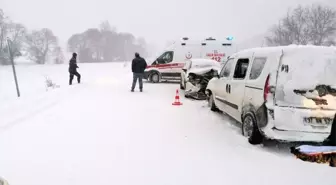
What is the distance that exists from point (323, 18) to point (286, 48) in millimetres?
69234

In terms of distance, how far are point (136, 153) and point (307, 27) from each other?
69.2 meters

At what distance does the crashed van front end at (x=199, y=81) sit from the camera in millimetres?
10242

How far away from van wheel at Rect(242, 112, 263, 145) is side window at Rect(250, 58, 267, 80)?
749 mm

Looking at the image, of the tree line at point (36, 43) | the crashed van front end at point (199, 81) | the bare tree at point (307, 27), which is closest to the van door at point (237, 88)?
the crashed van front end at point (199, 81)

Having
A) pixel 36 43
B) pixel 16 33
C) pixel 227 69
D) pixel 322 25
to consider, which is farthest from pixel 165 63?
pixel 36 43

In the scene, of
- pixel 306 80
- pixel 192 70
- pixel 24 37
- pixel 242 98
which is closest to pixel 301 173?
pixel 306 80

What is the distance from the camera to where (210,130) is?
6195 millimetres

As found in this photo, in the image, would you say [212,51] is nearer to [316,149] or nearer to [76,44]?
[316,149]

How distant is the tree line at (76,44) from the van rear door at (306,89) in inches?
2898

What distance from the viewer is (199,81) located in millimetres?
10289

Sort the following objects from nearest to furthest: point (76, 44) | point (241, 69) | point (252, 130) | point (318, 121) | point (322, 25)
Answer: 1. point (318, 121)
2. point (252, 130)
3. point (241, 69)
4. point (322, 25)
5. point (76, 44)

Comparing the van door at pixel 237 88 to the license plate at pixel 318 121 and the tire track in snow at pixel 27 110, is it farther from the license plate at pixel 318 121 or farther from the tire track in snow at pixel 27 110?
the tire track in snow at pixel 27 110

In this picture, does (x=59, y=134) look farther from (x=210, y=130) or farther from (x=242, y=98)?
(x=242, y=98)

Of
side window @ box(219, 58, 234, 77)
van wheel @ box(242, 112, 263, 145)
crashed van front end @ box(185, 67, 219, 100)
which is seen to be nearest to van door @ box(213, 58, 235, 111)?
side window @ box(219, 58, 234, 77)
